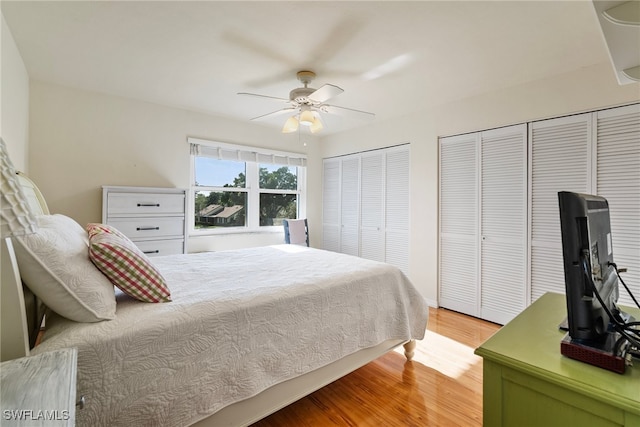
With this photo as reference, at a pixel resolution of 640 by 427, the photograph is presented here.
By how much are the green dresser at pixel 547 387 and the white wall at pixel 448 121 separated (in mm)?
2484

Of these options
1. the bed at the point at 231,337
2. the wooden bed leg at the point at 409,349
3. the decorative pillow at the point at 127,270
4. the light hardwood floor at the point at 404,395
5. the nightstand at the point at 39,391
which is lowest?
the light hardwood floor at the point at 404,395

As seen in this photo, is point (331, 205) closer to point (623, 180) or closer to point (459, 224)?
point (459, 224)

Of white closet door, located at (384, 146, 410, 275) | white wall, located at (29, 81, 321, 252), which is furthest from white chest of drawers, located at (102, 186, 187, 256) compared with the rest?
white closet door, located at (384, 146, 410, 275)

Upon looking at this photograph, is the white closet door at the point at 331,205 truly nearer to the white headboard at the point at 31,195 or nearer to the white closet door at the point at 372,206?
the white closet door at the point at 372,206

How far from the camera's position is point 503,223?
9.75 ft

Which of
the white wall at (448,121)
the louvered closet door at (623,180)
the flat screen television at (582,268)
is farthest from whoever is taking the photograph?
the white wall at (448,121)

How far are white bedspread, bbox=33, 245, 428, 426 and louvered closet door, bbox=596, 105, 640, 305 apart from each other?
1695 millimetres

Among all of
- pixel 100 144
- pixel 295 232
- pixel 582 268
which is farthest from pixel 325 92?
pixel 100 144

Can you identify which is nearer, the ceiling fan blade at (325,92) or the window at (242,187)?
the ceiling fan blade at (325,92)

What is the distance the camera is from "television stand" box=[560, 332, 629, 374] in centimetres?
78

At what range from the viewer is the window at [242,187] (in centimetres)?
389

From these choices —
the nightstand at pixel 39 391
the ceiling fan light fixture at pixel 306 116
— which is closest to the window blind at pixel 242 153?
the ceiling fan light fixture at pixel 306 116

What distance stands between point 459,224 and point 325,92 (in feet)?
7.22

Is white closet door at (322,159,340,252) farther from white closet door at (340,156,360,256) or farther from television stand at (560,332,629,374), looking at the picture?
television stand at (560,332,629,374)
